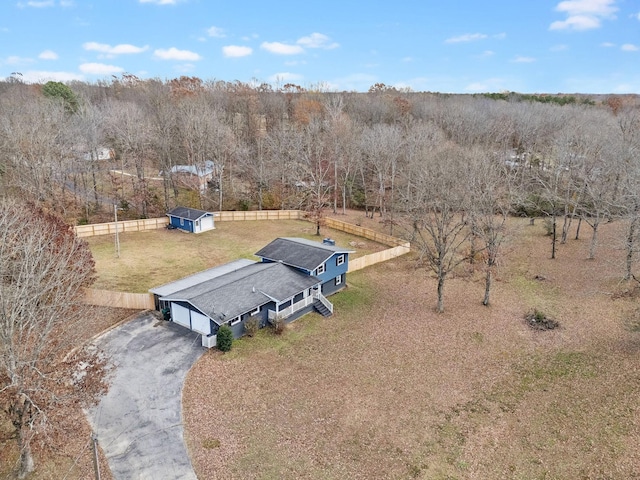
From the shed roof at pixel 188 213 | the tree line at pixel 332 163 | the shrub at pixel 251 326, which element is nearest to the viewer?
the shrub at pixel 251 326

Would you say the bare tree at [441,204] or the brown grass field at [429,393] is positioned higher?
the bare tree at [441,204]

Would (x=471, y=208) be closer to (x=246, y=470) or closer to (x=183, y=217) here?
(x=246, y=470)

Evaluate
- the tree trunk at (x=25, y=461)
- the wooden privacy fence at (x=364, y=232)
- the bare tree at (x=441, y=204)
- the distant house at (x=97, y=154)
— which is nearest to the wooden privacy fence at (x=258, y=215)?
the wooden privacy fence at (x=364, y=232)

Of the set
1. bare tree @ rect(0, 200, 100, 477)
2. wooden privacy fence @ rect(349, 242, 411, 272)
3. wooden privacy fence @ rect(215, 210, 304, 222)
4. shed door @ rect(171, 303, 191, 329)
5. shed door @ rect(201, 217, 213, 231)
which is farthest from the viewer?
wooden privacy fence @ rect(215, 210, 304, 222)

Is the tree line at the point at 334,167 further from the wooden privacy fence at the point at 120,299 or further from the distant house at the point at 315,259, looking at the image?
the distant house at the point at 315,259

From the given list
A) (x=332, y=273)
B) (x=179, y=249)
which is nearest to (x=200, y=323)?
(x=332, y=273)

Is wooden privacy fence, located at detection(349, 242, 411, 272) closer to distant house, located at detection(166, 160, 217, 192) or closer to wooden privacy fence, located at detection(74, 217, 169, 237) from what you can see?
wooden privacy fence, located at detection(74, 217, 169, 237)

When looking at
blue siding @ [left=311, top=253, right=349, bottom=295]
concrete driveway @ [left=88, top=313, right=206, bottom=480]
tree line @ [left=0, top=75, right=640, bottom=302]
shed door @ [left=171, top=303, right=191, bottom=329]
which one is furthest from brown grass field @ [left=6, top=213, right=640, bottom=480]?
tree line @ [left=0, top=75, right=640, bottom=302]
